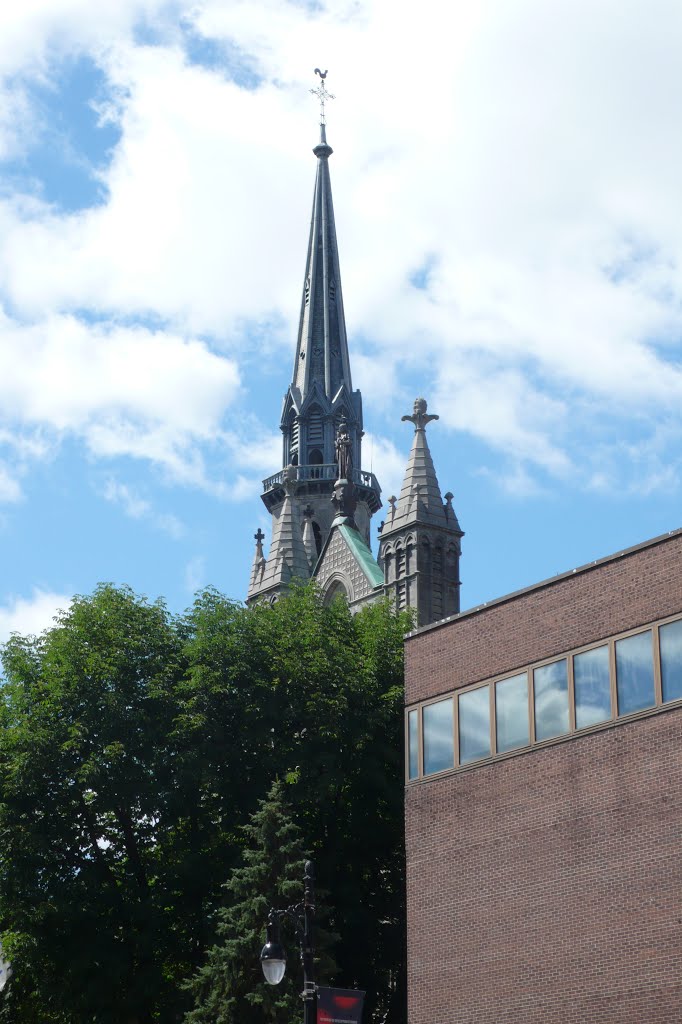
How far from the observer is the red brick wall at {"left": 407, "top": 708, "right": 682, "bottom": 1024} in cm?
2656

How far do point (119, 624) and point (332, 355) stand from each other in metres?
66.3

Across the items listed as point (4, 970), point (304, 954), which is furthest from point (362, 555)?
point (304, 954)

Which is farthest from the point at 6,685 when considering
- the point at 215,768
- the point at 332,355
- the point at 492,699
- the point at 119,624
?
the point at 332,355

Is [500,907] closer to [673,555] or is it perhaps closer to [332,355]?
[673,555]

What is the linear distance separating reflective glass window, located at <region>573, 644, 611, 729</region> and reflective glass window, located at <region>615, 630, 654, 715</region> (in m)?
0.32

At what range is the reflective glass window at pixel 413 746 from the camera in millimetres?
32594

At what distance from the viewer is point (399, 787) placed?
139 feet

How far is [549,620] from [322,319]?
81.5m

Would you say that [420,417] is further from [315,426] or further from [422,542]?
[315,426]

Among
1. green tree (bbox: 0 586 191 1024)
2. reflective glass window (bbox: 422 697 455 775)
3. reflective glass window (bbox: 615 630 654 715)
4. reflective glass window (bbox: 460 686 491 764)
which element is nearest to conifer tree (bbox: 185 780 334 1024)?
green tree (bbox: 0 586 191 1024)

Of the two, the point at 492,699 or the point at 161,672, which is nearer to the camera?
the point at 492,699

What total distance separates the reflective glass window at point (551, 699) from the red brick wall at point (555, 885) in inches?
17.7

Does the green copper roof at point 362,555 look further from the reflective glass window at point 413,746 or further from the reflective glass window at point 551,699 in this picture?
the reflective glass window at point 551,699

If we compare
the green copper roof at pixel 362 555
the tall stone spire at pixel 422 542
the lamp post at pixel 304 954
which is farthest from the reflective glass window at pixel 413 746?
the green copper roof at pixel 362 555
